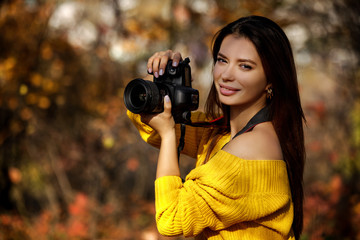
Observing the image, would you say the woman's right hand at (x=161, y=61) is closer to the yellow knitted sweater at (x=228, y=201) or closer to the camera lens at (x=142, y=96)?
the camera lens at (x=142, y=96)

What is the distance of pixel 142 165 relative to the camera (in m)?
4.80

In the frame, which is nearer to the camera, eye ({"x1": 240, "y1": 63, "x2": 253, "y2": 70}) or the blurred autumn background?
eye ({"x1": 240, "y1": 63, "x2": 253, "y2": 70})

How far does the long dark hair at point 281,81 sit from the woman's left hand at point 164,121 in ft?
1.20

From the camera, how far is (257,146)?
1.22m

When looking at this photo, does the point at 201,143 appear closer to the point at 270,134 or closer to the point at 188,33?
the point at 270,134

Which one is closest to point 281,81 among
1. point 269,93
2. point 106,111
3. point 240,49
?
point 269,93

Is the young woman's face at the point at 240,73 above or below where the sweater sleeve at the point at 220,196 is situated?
above

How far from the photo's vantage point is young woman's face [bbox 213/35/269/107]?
1311 mm

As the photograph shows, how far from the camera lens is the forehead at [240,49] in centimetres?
130

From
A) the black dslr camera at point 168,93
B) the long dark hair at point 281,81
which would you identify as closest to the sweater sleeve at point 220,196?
the long dark hair at point 281,81

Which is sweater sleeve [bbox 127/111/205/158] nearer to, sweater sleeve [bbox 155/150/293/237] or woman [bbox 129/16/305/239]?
woman [bbox 129/16/305/239]

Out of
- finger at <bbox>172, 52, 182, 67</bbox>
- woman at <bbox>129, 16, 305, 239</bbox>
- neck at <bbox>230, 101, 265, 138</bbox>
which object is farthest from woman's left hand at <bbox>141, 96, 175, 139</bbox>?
neck at <bbox>230, 101, 265, 138</bbox>

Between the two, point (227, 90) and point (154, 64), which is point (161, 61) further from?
point (227, 90)

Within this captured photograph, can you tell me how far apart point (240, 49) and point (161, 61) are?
32 centimetres
